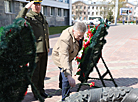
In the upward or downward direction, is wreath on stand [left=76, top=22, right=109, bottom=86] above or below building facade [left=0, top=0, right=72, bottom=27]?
below

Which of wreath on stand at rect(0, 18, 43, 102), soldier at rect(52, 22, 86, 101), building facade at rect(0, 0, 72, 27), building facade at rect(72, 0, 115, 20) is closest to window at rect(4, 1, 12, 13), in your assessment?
building facade at rect(0, 0, 72, 27)

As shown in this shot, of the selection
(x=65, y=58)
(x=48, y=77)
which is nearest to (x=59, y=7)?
(x=48, y=77)

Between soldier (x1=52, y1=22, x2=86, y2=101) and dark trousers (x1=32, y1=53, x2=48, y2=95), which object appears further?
dark trousers (x1=32, y1=53, x2=48, y2=95)

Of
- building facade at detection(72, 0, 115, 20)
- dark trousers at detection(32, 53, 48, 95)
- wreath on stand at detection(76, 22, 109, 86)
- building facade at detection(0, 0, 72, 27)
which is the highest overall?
building facade at detection(72, 0, 115, 20)

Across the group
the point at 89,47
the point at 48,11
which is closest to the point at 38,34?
the point at 89,47

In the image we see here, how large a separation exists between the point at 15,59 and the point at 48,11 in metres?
28.0

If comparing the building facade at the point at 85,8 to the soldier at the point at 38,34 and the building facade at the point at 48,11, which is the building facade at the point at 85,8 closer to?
the building facade at the point at 48,11

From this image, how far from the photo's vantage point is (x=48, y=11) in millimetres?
28609

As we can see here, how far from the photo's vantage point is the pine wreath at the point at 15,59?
1389 mm

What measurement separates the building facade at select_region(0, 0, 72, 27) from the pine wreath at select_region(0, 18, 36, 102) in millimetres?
17593

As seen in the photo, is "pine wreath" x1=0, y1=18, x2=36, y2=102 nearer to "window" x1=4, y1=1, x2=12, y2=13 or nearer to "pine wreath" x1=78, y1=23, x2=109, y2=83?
"pine wreath" x1=78, y1=23, x2=109, y2=83

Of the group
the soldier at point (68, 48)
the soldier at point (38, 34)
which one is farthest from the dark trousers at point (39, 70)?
the soldier at point (68, 48)

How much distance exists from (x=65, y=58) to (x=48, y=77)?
8.21 ft

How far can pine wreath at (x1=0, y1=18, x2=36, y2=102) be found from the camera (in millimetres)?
1389
